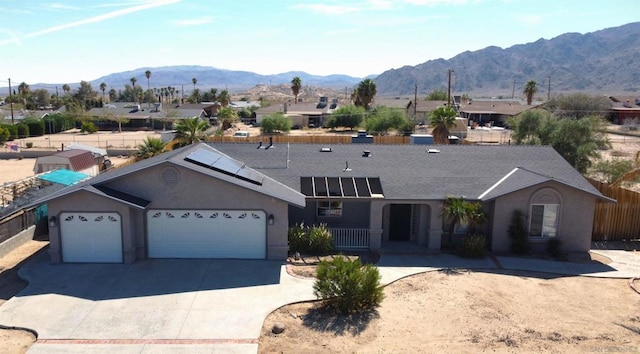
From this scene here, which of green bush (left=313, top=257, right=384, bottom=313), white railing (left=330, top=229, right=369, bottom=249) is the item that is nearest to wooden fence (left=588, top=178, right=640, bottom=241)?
white railing (left=330, top=229, right=369, bottom=249)

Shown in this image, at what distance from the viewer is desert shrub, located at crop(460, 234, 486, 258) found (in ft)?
67.3

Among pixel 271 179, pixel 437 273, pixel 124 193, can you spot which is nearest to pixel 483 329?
pixel 437 273

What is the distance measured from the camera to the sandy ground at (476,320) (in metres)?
13.3

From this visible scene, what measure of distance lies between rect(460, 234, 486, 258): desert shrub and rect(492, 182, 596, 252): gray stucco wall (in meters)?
0.93

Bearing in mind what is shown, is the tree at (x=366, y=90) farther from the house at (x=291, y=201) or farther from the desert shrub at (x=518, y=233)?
the desert shrub at (x=518, y=233)

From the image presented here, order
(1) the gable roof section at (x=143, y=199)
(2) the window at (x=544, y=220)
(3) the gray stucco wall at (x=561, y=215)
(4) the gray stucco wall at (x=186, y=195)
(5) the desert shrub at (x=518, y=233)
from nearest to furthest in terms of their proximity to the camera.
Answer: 1. (1) the gable roof section at (x=143, y=199)
2. (4) the gray stucco wall at (x=186, y=195)
3. (3) the gray stucco wall at (x=561, y=215)
4. (5) the desert shrub at (x=518, y=233)
5. (2) the window at (x=544, y=220)

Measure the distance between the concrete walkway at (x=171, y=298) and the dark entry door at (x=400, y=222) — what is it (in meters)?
2.17

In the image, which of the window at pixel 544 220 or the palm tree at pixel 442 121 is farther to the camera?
the palm tree at pixel 442 121

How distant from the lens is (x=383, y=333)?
13969 millimetres

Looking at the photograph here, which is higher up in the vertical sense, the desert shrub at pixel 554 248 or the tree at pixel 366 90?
the tree at pixel 366 90

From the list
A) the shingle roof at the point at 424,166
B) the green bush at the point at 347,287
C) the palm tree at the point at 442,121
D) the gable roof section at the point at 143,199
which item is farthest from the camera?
the palm tree at the point at 442,121

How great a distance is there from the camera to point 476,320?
14.9 meters

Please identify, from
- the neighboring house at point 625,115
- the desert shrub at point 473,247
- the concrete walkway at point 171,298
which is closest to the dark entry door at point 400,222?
the concrete walkway at point 171,298

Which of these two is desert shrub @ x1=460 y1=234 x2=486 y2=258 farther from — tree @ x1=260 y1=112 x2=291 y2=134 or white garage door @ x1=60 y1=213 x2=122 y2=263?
tree @ x1=260 y1=112 x2=291 y2=134
